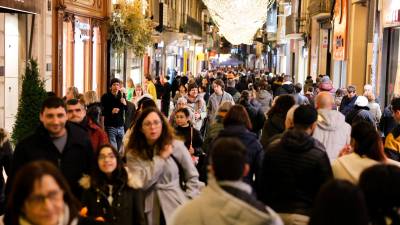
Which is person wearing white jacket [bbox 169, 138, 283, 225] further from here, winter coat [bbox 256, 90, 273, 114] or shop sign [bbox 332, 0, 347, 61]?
shop sign [bbox 332, 0, 347, 61]

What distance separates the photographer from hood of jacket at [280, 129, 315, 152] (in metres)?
6.04

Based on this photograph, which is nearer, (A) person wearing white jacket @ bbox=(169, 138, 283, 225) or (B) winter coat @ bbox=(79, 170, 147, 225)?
(A) person wearing white jacket @ bbox=(169, 138, 283, 225)

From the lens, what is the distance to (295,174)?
6004 mm

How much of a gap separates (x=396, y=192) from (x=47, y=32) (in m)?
13.9

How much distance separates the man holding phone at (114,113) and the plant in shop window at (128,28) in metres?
9.56

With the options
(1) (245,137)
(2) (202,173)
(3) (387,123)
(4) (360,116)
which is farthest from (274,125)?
(3) (387,123)

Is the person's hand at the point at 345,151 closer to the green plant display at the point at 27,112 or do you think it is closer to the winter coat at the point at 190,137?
the winter coat at the point at 190,137

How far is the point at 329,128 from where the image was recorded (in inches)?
325

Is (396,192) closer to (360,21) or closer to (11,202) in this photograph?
(11,202)

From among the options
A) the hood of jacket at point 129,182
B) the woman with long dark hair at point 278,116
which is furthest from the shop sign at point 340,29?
the hood of jacket at point 129,182

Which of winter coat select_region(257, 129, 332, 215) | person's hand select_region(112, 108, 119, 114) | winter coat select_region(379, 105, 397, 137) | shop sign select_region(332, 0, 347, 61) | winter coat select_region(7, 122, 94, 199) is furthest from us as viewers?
shop sign select_region(332, 0, 347, 61)

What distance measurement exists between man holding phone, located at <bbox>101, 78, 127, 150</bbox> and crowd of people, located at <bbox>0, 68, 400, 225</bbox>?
10.5 feet

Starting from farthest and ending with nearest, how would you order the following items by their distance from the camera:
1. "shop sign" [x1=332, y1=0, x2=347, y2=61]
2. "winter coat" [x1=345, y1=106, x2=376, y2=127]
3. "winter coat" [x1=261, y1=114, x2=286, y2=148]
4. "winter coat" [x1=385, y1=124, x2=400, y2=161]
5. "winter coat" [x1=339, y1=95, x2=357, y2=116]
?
"shop sign" [x1=332, y1=0, x2=347, y2=61]
"winter coat" [x1=339, y1=95, x2=357, y2=116]
"winter coat" [x1=345, y1=106, x2=376, y2=127]
"winter coat" [x1=261, y1=114, x2=286, y2=148]
"winter coat" [x1=385, y1=124, x2=400, y2=161]

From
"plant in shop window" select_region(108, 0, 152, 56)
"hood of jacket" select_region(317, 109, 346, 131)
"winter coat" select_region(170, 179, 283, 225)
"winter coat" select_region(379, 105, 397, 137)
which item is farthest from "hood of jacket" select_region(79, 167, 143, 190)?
"plant in shop window" select_region(108, 0, 152, 56)
